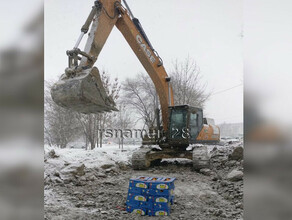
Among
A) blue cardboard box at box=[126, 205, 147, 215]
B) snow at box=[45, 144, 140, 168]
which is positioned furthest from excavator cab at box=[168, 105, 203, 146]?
blue cardboard box at box=[126, 205, 147, 215]

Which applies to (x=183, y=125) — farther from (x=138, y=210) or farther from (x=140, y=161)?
(x=138, y=210)

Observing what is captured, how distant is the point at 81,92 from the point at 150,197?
1.64m

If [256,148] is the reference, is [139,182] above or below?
below

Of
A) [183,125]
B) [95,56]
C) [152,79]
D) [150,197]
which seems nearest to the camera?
[150,197]

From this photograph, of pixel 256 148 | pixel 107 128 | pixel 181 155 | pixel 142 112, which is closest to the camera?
pixel 256 148

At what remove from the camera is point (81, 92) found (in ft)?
8.64

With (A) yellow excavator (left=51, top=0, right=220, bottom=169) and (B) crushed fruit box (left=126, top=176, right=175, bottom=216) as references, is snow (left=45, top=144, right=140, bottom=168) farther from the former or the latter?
(B) crushed fruit box (left=126, top=176, right=175, bottom=216)

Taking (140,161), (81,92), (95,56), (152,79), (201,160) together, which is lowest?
(140,161)

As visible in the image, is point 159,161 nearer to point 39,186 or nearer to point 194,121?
point 194,121

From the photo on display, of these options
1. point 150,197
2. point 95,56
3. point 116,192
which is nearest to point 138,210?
point 150,197

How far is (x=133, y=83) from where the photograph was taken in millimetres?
12281

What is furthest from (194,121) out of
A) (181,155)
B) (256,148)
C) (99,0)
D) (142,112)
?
(256,148)

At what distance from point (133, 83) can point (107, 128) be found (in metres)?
4.08

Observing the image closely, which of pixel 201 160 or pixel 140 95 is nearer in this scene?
pixel 201 160
